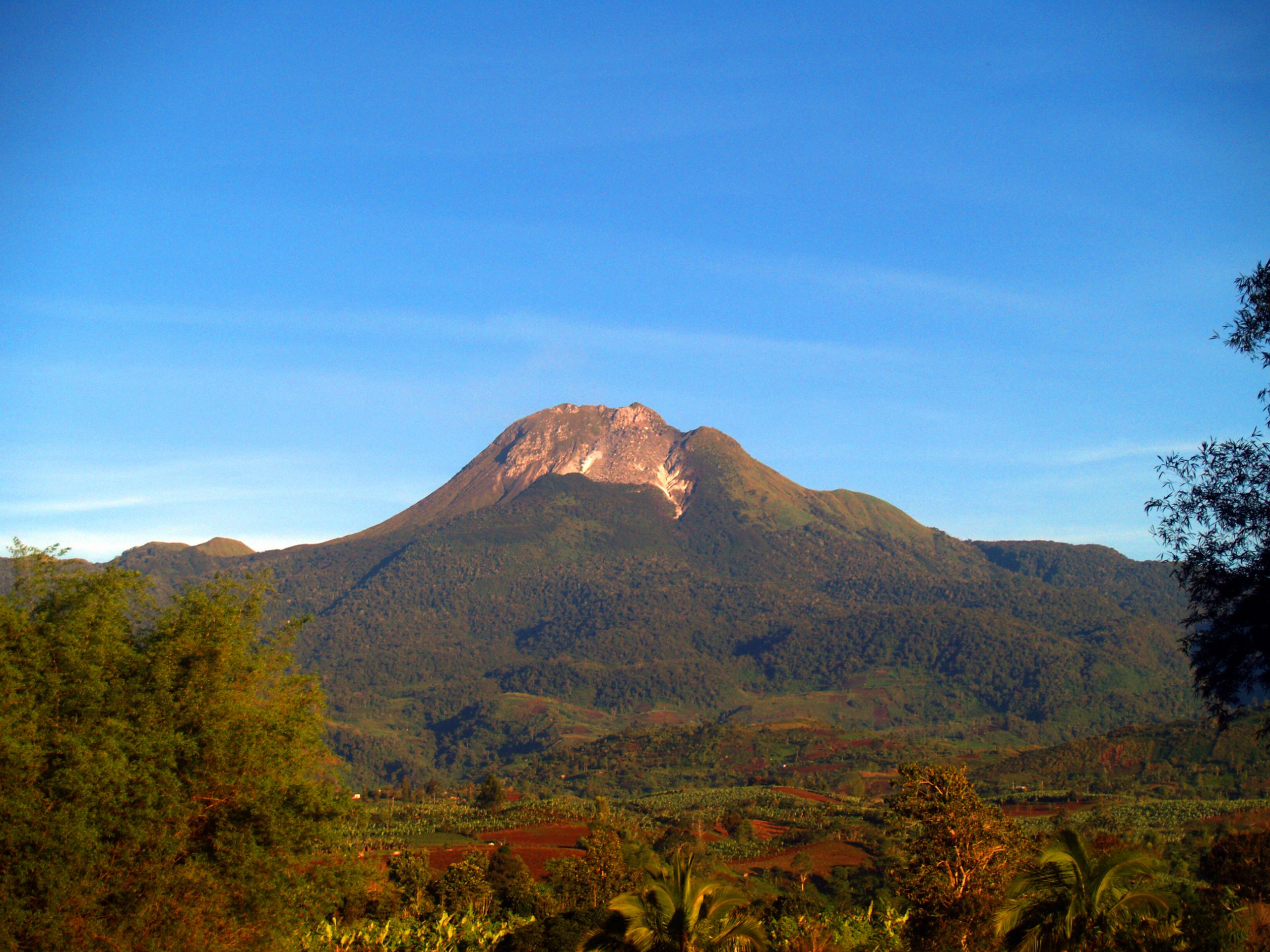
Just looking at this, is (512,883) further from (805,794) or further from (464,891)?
(805,794)

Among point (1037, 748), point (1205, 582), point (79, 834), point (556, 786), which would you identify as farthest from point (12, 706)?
point (1037, 748)

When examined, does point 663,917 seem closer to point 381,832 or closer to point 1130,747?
point 381,832

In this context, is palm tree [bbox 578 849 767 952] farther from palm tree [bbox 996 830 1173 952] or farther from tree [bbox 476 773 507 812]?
tree [bbox 476 773 507 812]

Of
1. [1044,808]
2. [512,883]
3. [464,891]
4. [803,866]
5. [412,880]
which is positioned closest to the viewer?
[464,891]

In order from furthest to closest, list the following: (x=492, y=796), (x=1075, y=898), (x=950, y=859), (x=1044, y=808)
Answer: (x=492, y=796), (x=1044, y=808), (x=950, y=859), (x=1075, y=898)

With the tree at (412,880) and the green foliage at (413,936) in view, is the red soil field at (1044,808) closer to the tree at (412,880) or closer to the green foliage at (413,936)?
the tree at (412,880)

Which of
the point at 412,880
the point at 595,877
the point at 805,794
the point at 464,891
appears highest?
the point at 595,877

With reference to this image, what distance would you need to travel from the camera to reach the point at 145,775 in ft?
65.4

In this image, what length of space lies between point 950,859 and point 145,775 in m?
16.9

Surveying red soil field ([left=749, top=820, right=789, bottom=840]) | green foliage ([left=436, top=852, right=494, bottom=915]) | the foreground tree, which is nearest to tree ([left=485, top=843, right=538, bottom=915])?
green foliage ([left=436, top=852, right=494, bottom=915])

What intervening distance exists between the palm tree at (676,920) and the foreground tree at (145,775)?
7.08m

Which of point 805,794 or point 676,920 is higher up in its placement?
point 676,920

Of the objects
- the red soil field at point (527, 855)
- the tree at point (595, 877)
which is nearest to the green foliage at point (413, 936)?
the tree at point (595, 877)

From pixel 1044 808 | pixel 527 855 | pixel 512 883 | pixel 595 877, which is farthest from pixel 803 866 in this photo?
pixel 1044 808
